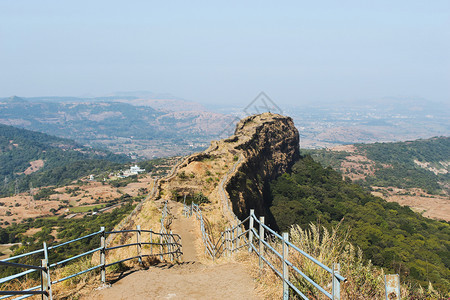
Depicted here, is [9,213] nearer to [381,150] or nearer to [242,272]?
[242,272]

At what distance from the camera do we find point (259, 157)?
44969 mm

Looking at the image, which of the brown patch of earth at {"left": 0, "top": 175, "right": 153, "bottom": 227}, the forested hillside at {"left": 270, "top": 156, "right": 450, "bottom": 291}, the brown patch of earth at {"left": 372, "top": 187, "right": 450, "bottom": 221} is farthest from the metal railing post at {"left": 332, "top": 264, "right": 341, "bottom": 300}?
the brown patch of earth at {"left": 0, "top": 175, "right": 153, "bottom": 227}

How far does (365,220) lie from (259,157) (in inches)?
641

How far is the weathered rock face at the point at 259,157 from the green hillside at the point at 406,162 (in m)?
56.6

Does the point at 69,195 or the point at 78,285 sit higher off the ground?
the point at 78,285

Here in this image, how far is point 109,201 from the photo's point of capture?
93562 millimetres

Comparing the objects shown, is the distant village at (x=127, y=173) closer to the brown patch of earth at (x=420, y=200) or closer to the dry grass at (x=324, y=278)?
the brown patch of earth at (x=420, y=200)

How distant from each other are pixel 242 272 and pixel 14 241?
7151 cm

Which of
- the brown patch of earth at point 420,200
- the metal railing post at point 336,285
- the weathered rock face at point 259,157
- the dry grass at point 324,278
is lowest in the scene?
the brown patch of earth at point 420,200

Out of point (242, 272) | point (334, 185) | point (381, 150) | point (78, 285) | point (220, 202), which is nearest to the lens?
point (78, 285)

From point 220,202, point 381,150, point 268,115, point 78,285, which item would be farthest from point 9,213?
point 381,150

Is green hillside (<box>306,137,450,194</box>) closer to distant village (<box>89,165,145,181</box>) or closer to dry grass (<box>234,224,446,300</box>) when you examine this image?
distant village (<box>89,165,145,181</box>)

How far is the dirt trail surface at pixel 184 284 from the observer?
673cm

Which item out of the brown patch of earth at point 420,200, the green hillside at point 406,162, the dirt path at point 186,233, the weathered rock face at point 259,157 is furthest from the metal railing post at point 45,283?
the green hillside at point 406,162
